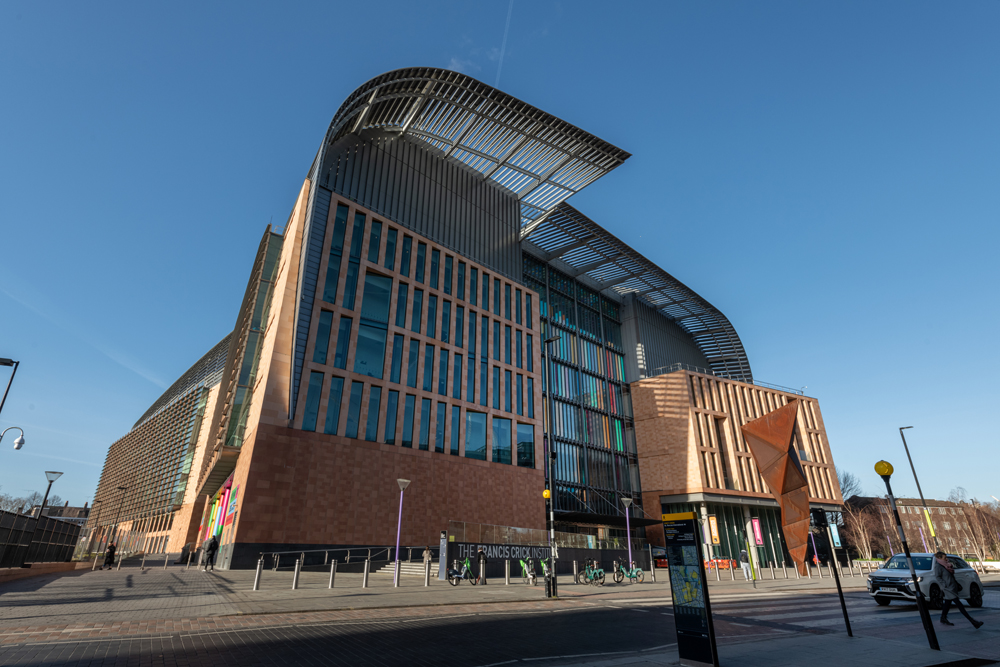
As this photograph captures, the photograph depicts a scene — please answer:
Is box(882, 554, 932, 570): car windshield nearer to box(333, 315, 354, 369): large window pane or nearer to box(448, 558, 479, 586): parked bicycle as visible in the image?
box(448, 558, 479, 586): parked bicycle

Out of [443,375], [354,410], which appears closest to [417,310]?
[443,375]

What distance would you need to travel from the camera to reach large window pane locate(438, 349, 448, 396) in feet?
115

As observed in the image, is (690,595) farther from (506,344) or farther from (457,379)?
(506,344)

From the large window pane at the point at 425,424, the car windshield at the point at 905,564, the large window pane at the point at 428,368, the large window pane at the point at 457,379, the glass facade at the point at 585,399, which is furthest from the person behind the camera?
the glass facade at the point at 585,399

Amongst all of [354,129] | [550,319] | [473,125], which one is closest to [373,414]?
[354,129]

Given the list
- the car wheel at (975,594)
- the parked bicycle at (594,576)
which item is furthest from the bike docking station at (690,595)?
the parked bicycle at (594,576)

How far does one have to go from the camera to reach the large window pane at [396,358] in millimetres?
32469

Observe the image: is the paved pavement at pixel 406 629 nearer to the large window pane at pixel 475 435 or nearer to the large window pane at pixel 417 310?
the large window pane at pixel 475 435

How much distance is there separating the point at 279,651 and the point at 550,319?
45.4m

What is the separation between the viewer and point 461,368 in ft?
120

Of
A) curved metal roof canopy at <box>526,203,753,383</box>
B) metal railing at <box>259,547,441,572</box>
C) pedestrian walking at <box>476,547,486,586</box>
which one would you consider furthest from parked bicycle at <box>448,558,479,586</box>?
curved metal roof canopy at <box>526,203,753,383</box>

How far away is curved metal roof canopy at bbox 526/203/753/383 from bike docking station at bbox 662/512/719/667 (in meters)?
39.0

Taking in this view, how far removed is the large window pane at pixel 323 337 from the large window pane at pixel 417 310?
5.87 m

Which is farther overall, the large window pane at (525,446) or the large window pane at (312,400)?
the large window pane at (525,446)
